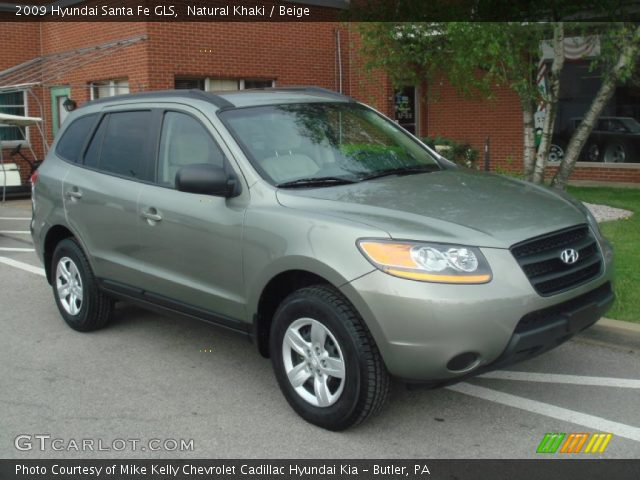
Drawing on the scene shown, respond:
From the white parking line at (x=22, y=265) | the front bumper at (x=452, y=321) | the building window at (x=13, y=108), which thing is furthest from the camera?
the building window at (x=13, y=108)

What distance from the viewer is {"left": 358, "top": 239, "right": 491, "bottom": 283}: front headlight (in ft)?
12.3

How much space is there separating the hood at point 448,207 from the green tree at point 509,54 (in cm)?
362

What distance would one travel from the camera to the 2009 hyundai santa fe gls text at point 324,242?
3793 millimetres

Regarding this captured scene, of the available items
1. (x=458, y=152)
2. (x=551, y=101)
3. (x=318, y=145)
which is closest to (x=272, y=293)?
(x=318, y=145)

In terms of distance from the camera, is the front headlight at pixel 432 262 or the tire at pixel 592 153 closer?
the front headlight at pixel 432 262

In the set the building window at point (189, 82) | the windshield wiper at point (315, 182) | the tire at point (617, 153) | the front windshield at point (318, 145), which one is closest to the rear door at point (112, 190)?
the front windshield at point (318, 145)

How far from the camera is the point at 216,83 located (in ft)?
51.2

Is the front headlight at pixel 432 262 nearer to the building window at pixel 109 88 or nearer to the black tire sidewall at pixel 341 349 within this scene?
the black tire sidewall at pixel 341 349

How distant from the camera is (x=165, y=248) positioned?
5090 mm

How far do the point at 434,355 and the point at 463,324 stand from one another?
21 centimetres

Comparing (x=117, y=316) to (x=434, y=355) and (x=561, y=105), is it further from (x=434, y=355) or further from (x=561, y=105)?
(x=561, y=105)

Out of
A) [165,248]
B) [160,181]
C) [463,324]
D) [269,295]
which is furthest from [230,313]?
[463,324]

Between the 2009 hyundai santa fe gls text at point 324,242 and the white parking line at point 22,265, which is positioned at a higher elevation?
the 2009 hyundai santa fe gls text at point 324,242

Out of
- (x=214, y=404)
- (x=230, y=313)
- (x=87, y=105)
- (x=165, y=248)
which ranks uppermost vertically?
(x=87, y=105)
